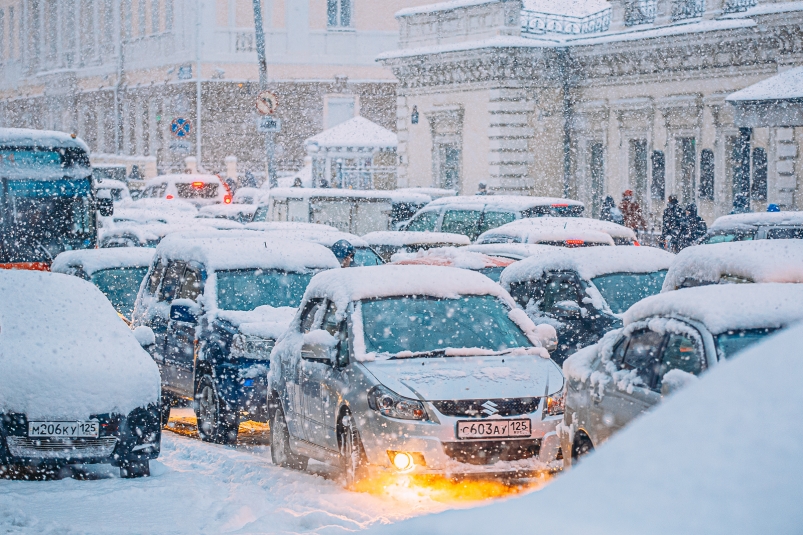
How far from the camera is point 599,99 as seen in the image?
35.4 metres

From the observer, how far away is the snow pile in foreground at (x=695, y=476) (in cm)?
298

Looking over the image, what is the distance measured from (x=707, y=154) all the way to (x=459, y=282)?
22.7 m

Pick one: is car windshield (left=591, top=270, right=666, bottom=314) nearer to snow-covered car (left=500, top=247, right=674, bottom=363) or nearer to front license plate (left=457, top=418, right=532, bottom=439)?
snow-covered car (left=500, top=247, right=674, bottom=363)

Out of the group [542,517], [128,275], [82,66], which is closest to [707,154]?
[128,275]

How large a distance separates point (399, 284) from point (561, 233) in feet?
29.7

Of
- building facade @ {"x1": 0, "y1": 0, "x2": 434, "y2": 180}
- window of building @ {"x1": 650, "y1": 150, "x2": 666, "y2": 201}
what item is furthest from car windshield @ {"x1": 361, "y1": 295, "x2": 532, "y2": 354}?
building facade @ {"x1": 0, "y1": 0, "x2": 434, "y2": 180}

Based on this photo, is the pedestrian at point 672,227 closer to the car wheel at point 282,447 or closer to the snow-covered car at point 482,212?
the snow-covered car at point 482,212

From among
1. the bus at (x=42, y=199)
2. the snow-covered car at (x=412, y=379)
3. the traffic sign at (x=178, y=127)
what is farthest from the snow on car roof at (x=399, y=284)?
the traffic sign at (x=178, y=127)

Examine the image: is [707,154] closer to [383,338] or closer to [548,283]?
[548,283]

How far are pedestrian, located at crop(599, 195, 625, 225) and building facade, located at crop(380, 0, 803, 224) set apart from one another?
1.95 m

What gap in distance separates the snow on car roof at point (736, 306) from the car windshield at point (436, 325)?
2246mm

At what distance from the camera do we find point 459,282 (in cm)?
1026

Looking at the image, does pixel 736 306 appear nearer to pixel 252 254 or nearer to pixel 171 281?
pixel 252 254

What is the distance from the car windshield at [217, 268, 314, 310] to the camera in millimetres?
12711
